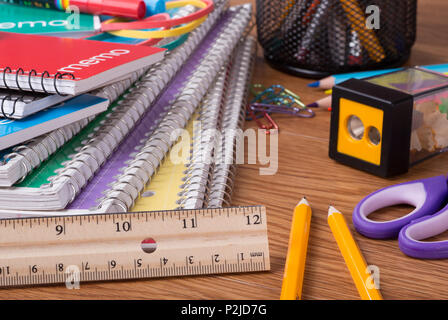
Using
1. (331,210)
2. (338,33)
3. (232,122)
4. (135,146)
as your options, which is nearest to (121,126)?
(135,146)

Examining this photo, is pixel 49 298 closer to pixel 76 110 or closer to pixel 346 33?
pixel 76 110

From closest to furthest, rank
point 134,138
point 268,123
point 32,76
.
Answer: point 32,76 → point 134,138 → point 268,123

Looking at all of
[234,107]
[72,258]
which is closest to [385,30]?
[234,107]

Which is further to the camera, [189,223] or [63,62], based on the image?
[63,62]

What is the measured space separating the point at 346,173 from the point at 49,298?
39 cm

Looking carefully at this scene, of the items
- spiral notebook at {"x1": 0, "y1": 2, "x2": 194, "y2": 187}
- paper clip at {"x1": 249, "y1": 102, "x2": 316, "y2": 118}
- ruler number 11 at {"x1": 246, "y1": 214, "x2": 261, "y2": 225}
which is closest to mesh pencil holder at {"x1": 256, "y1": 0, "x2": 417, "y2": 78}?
paper clip at {"x1": 249, "y1": 102, "x2": 316, "y2": 118}

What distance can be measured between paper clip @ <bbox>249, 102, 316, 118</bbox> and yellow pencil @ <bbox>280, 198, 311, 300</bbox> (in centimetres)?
30

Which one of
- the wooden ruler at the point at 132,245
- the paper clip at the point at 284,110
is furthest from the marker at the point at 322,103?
the wooden ruler at the point at 132,245

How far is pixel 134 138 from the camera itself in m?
0.76

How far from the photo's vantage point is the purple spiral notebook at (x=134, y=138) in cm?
62

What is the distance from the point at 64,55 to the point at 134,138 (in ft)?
0.44

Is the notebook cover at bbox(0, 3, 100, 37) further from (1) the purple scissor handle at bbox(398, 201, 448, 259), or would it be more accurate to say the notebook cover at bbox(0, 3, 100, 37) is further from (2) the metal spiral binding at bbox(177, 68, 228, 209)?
(1) the purple scissor handle at bbox(398, 201, 448, 259)

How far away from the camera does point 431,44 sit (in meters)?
1.21

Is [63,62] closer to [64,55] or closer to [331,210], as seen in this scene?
[64,55]
